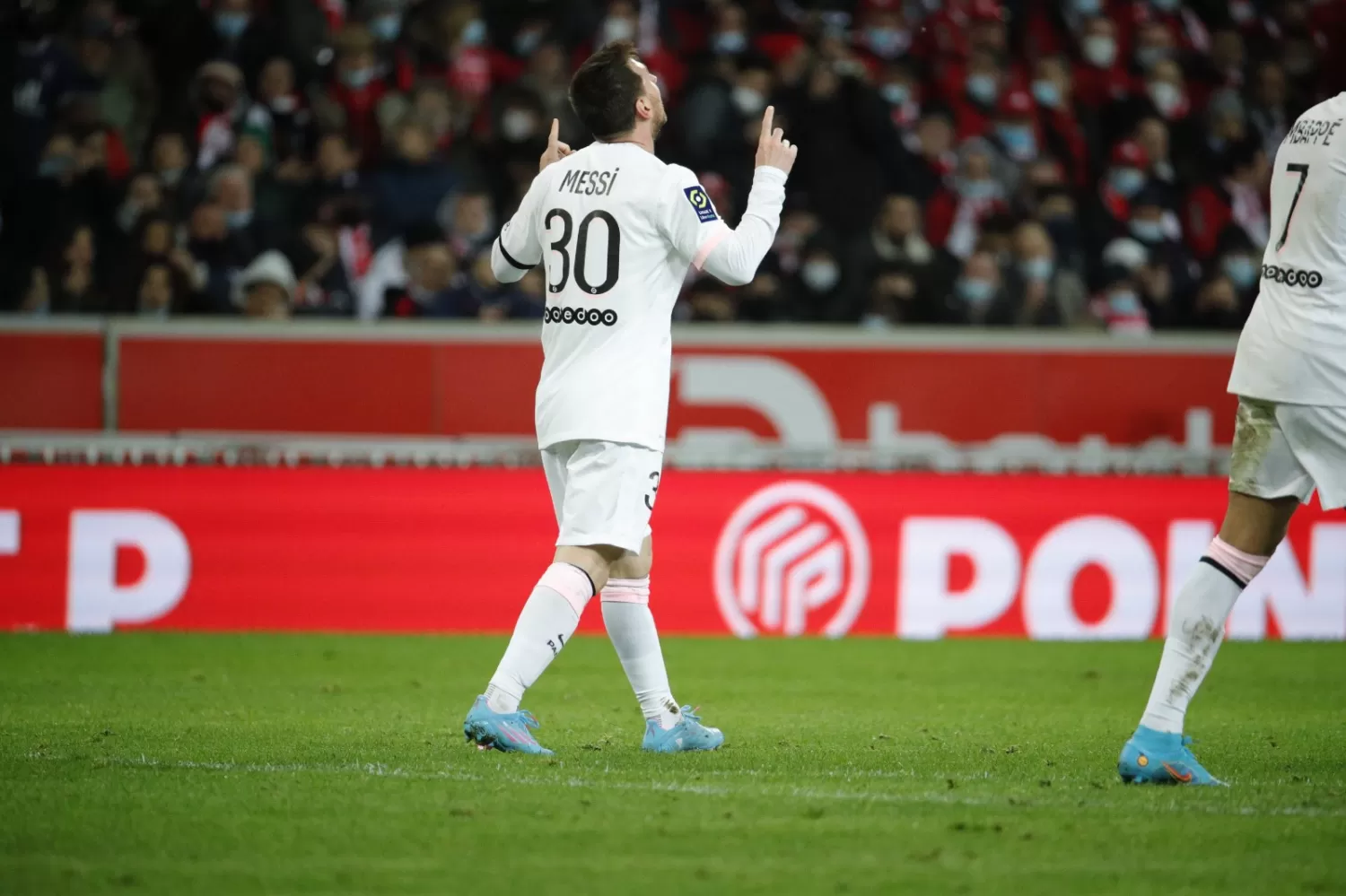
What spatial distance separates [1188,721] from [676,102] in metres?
8.19

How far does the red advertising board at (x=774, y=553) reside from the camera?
11359mm

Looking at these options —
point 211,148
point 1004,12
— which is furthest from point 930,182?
point 211,148

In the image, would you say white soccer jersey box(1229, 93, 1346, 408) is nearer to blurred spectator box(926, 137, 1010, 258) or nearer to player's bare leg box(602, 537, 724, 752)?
player's bare leg box(602, 537, 724, 752)

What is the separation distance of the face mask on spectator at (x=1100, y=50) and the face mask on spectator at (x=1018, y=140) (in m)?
1.22

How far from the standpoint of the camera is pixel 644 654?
21.2 ft

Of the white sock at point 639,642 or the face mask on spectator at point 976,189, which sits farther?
the face mask on spectator at point 976,189

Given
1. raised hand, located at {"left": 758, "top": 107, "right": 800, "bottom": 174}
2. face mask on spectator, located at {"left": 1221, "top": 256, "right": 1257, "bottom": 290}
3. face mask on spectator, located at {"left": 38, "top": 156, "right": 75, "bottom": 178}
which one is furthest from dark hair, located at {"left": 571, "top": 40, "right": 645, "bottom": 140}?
face mask on spectator, located at {"left": 1221, "top": 256, "right": 1257, "bottom": 290}

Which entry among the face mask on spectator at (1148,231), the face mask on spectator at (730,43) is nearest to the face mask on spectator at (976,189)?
the face mask on spectator at (1148,231)

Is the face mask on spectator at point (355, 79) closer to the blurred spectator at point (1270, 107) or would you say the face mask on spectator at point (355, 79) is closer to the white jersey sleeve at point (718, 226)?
the blurred spectator at point (1270, 107)

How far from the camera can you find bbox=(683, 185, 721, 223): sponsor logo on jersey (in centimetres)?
623

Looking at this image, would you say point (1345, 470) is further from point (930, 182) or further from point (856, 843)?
point (930, 182)

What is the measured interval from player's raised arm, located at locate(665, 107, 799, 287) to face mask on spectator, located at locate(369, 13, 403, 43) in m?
9.41

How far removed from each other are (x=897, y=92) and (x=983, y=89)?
2.41 feet

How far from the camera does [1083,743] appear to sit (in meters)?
6.95
